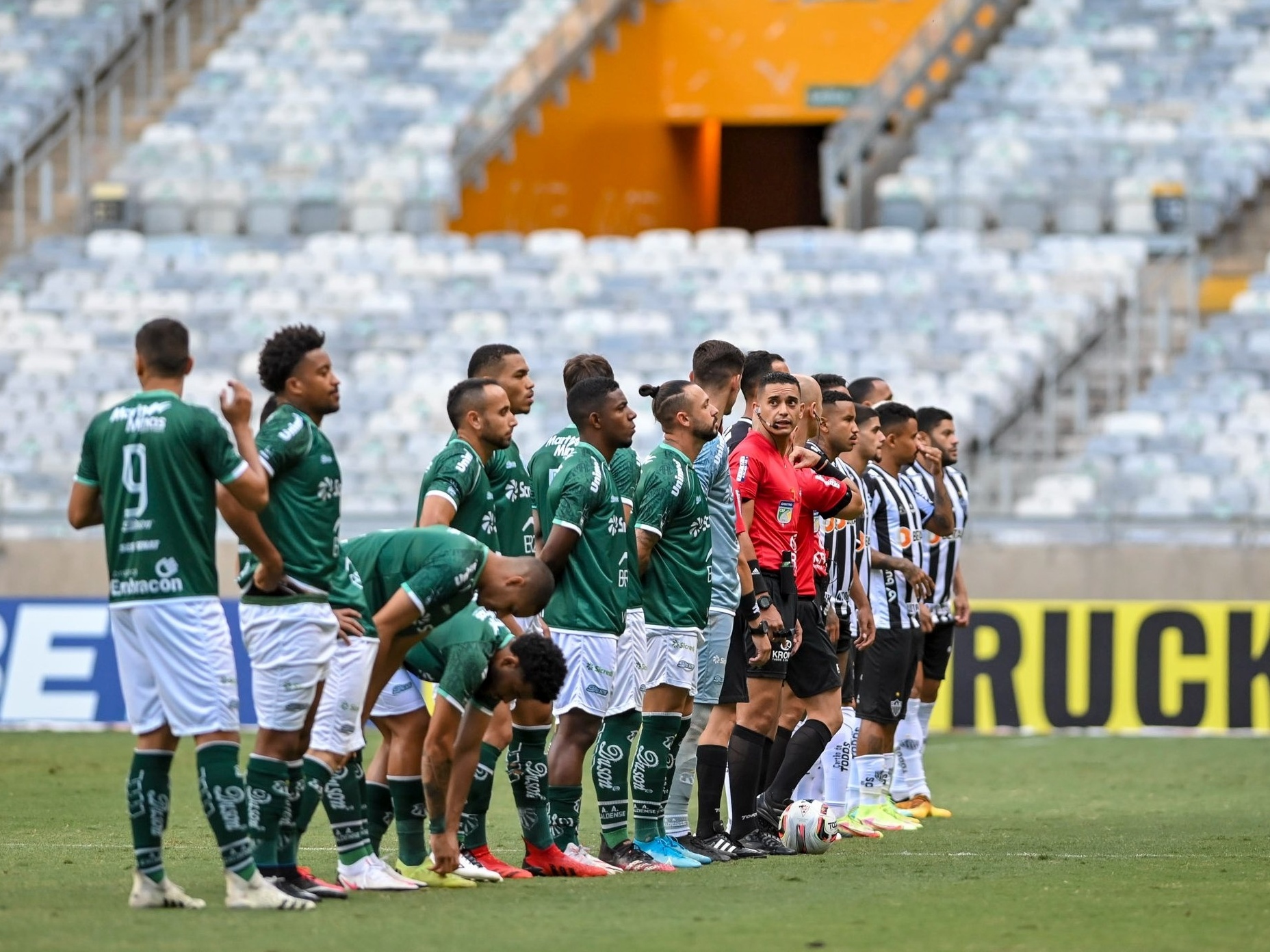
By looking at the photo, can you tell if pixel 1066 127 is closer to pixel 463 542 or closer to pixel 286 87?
pixel 286 87

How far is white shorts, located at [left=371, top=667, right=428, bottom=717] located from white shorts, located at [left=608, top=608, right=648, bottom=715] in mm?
919

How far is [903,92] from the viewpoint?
93.8ft

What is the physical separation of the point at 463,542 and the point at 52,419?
15.8 m

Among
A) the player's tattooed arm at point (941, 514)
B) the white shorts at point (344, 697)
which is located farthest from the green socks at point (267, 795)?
the player's tattooed arm at point (941, 514)

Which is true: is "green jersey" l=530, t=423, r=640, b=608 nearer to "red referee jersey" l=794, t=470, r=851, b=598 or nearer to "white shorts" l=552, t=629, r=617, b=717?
"white shorts" l=552, t=629, r=617, b=717

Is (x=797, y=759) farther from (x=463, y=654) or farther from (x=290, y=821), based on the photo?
(x=290, y=821)

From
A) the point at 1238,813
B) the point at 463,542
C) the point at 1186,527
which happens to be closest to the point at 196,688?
the point at 463,542

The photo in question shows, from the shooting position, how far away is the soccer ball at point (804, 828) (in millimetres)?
10164

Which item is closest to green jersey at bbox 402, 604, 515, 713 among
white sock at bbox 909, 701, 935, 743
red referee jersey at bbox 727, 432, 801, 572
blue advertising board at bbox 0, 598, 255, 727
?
red referee jersey at bbox 727, 432, 801, 572

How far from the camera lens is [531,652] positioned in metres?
8.56

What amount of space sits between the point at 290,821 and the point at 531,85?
21546 millimetres

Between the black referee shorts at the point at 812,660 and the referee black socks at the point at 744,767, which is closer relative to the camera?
the referee black socks at the point at 744,767

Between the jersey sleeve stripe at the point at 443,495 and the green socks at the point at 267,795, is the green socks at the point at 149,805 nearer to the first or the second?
the green socks at the point at 267,795

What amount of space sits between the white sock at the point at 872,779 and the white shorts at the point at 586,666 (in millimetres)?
2984
